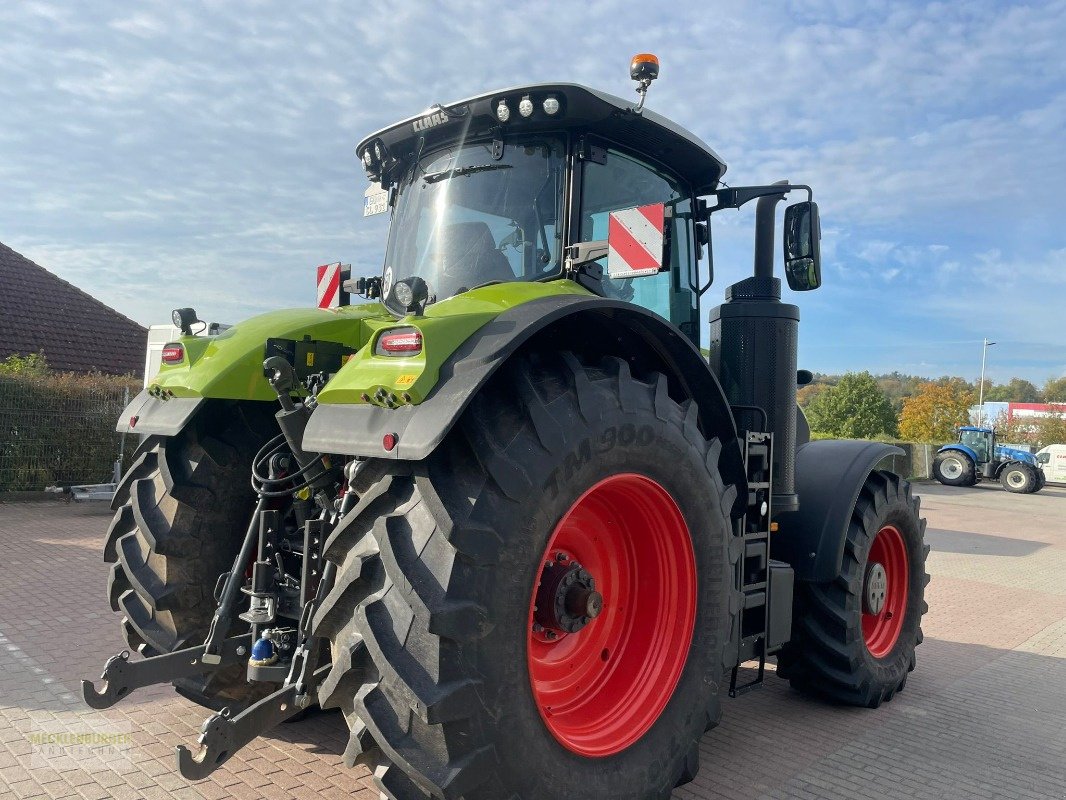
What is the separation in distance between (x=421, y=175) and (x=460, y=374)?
190 centimetres

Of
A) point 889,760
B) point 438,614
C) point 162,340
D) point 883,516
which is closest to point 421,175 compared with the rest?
point 438,614

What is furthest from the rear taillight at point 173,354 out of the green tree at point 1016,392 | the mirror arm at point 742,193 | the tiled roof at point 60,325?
the green tree at point 1016,392

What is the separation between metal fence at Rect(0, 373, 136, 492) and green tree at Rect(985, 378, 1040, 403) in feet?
294

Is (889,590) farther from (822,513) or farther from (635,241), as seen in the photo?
(635,241)

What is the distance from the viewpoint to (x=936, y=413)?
40375 millimetres

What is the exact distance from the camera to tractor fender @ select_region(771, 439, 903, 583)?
4141 mm

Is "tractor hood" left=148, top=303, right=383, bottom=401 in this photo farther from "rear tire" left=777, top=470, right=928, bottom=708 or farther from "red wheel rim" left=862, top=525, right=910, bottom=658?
"red wheel rim" left=862, top=525, right=910, bottom=658

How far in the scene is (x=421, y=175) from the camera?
12.7 ft

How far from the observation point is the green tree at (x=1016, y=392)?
84.8 metres

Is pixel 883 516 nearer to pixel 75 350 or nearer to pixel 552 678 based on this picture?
pixel 552 678

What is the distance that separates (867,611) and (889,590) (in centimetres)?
49

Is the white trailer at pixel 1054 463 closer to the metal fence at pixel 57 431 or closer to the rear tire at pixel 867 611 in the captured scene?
the rear tire at pixel 867 611

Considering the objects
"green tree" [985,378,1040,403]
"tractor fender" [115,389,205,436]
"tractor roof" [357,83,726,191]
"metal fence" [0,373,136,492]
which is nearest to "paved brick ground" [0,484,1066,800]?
"tractor fender" [115,389,205,436]

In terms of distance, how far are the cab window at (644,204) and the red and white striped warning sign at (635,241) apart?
279 millimetres
